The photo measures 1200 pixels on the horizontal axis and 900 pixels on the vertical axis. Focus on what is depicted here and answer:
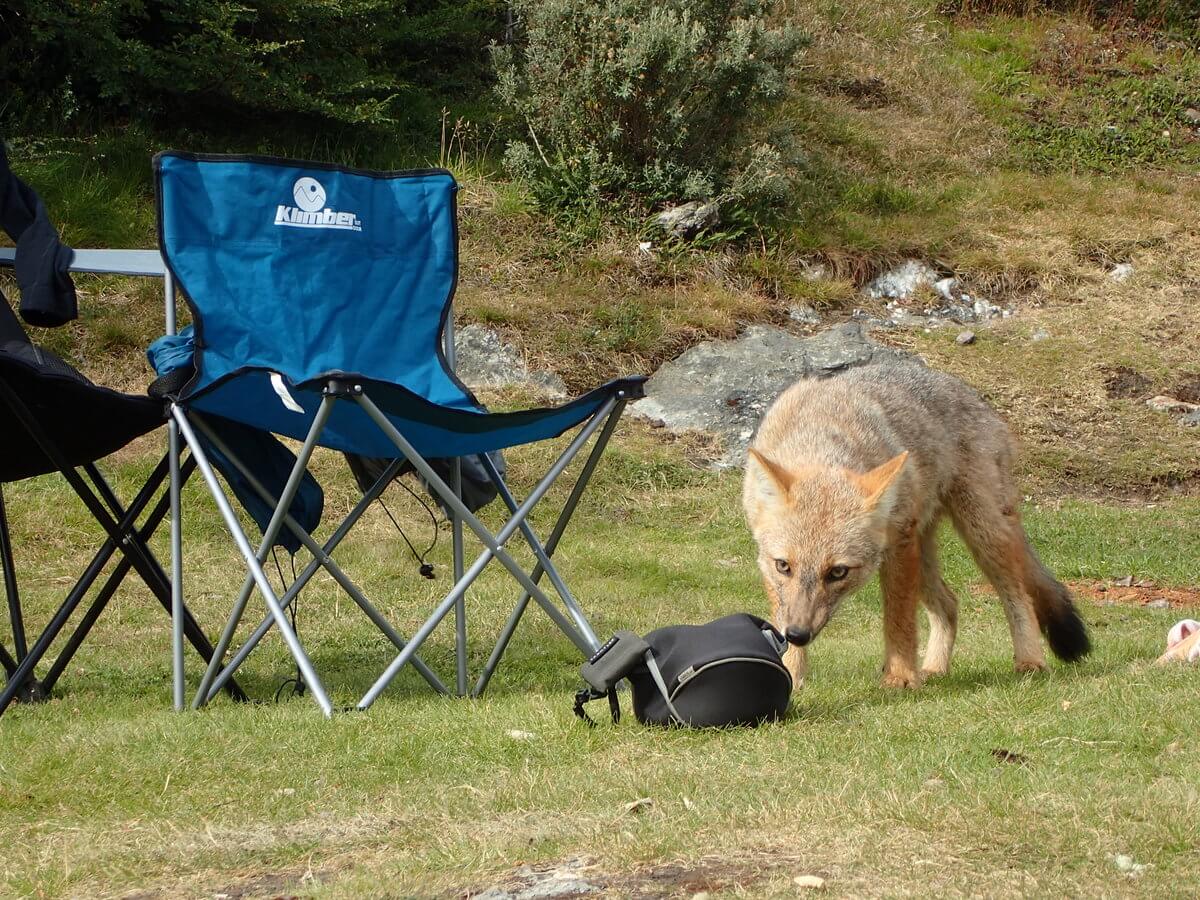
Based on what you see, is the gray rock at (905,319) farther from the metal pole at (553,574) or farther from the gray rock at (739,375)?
the metal pole at (553,574)

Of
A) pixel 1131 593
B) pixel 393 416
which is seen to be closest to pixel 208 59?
pixel 393 416

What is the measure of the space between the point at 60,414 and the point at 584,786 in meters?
2.60

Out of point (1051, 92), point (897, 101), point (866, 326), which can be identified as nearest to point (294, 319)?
point (866, 326)

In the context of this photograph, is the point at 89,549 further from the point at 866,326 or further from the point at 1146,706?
the point at 866,326

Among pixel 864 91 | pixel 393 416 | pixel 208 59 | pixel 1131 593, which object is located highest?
pixel 208 59

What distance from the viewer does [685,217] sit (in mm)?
13547

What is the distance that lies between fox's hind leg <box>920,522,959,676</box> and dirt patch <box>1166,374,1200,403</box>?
728cm

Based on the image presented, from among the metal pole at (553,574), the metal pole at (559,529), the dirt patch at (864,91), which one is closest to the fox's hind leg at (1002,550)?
the metal pole at (559,529)

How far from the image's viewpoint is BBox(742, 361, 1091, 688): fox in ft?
16.1

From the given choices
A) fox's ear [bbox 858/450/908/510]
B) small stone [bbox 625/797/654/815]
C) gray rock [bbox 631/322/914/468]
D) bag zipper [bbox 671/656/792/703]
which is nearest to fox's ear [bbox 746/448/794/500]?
fox's ear [bbox 858/450/908/510]

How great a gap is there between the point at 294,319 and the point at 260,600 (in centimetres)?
255

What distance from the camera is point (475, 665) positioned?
6.32 meters

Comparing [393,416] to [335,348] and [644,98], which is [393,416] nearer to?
[335,348]

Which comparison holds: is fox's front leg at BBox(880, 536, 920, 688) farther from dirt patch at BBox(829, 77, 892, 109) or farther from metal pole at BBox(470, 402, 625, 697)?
dirt patch at BBox(829, 77, 892, 109)
